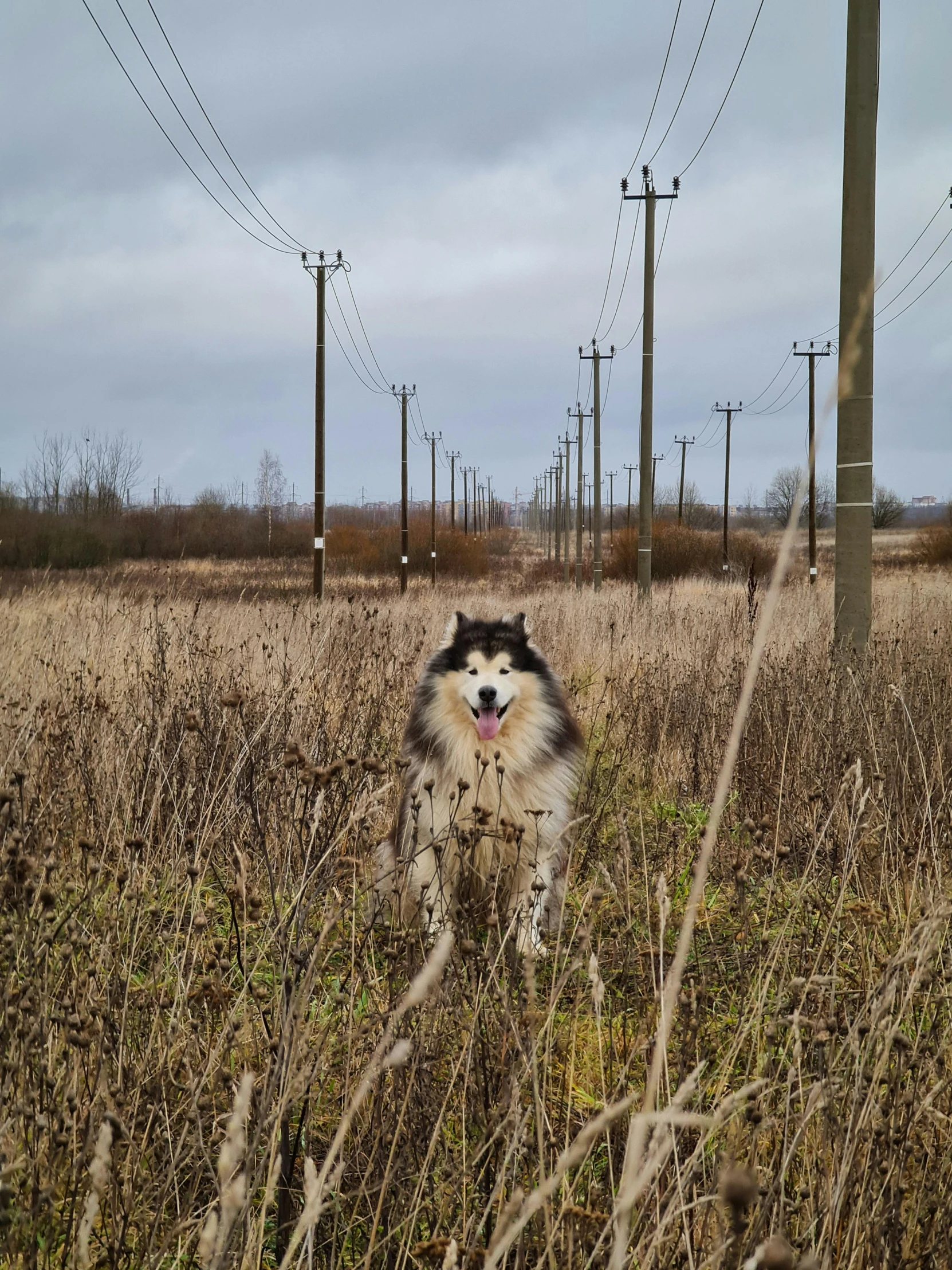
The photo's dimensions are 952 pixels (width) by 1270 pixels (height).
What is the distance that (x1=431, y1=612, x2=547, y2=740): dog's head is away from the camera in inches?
165

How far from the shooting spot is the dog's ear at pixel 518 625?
183 inches

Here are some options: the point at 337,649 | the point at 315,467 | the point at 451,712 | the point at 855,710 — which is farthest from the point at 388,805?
the point at 315,467

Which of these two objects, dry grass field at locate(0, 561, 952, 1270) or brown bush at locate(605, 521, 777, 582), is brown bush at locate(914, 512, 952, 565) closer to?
brown bush at locate(605, 521, 777, 582)

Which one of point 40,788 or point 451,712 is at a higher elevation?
point 451,712

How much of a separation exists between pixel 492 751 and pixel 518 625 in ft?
2.64

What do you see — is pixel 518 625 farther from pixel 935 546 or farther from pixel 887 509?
pixel 887 509

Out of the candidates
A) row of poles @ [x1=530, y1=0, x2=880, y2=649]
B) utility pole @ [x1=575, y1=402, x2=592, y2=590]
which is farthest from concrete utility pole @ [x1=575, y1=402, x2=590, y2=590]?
row of poles @ [x1=530, y1=0, x2=880, y2=649]

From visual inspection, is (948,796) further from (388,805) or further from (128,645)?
(128,645)

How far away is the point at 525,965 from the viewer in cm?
163

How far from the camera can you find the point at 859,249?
22.4 ft

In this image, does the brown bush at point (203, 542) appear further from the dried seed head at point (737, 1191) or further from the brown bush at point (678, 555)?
the dried seed head at point (737, 1191)

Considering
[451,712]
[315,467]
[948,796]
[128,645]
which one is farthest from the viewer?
[315,467]

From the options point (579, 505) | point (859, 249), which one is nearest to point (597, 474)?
point (579, 505)

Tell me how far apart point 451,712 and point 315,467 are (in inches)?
648
